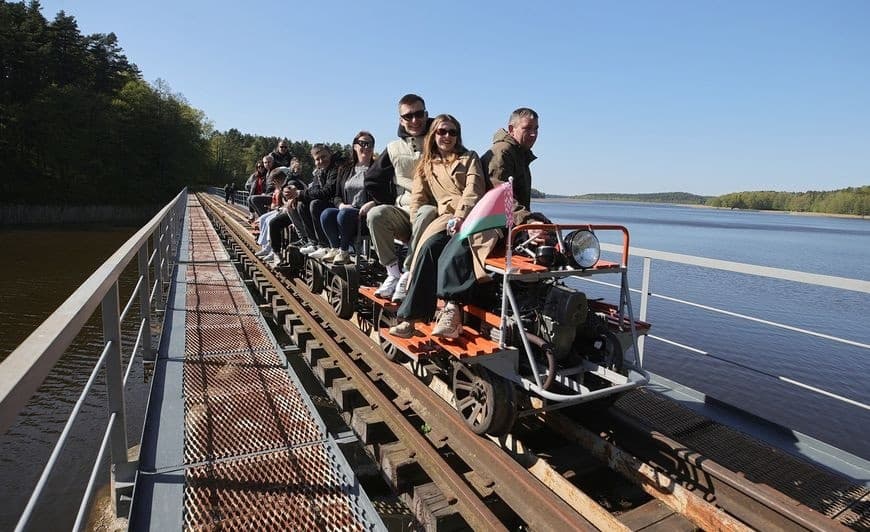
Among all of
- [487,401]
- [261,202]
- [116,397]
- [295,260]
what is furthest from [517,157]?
[261,202]

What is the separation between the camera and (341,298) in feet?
20.7

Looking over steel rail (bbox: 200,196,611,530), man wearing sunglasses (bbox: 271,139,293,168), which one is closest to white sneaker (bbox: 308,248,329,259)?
steel rail (bbox: 200,196,611,530)

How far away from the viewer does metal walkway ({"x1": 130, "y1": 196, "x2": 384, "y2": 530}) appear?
8.62ft

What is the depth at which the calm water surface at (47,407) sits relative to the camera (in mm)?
5238

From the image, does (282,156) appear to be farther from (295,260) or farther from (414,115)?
(414,115)

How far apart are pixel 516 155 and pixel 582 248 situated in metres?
1.16

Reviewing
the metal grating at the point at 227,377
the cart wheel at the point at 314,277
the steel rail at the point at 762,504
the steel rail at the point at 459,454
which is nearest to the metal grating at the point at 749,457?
the steel rail at the point at 762,504

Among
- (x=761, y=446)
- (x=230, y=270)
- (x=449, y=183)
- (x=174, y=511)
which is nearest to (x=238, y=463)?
(x=174, y=511)

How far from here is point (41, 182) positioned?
4391 cm

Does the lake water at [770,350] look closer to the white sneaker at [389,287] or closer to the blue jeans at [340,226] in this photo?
the white sneaker at [389,287]

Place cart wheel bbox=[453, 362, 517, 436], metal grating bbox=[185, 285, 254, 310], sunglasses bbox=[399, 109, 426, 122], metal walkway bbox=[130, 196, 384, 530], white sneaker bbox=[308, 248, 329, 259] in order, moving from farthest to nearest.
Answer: white sneaker bbox=[308, 248, 329, 259]
metal grating bbox=[185, 285, 254, 310]
sunglasses bbox=[399, 109, 426, 122]
cart wheel bbox=[453, 362, 517, 436]
metal walkway bbox=[130, 196, 384, 530]

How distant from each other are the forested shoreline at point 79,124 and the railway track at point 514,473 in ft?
Result: 158

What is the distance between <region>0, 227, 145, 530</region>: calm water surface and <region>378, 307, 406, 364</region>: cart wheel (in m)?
3.25

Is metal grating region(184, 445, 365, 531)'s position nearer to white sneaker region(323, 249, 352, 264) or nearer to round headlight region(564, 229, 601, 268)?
round headlight region(564, 229, 601, 268)
